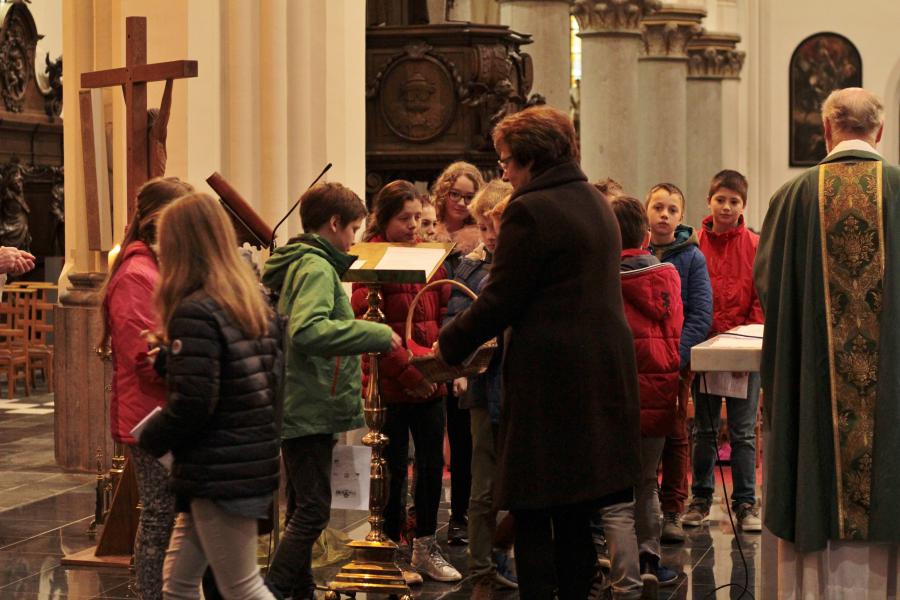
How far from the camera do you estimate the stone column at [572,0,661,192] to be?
49.4 ft

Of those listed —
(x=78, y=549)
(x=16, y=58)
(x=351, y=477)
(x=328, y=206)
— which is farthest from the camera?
(x=16, y=58)

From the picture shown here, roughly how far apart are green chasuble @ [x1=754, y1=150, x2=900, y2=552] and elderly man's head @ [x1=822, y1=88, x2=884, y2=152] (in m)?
0.08

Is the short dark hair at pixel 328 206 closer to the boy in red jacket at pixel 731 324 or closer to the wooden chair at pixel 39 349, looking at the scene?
the boy in red jacket at pixel 731 324

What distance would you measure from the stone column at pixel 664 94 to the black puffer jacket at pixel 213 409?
14.4m

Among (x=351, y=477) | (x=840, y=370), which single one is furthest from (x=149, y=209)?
(x=840, y=370)

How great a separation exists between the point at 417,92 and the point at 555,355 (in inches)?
253

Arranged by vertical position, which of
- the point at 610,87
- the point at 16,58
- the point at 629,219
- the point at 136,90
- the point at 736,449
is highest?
the point at 16,58

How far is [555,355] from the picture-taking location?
4465 millimetres

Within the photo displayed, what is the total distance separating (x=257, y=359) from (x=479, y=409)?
193cm

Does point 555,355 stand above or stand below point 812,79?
below

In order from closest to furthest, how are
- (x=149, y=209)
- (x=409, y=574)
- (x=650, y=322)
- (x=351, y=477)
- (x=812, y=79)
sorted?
(x=149, y=209)
(x=351, y=477)
(x=650, y=322)
(x=409, y=574)
(x=812, y=79)

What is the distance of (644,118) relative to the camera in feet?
61.4

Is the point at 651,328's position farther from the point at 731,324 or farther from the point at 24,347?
the point at 24,347

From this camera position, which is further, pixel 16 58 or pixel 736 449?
pixel 16 58
